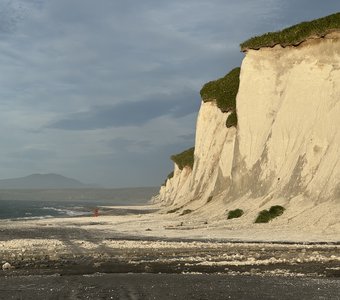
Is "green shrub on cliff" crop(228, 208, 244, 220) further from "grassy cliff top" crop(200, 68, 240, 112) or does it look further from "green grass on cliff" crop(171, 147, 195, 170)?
"green grass on cliff" crop(171, 147, 195, 170)

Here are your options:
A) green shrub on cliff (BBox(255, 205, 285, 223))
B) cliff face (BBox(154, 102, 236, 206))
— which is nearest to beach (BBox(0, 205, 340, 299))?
green shrub on cliff (BBox(255, 205, 285, 223))

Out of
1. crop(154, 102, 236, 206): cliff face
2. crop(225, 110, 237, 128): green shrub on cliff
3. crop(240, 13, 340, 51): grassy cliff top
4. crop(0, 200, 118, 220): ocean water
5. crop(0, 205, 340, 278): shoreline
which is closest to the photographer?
crop(0, 205, 340, 278): shoreline

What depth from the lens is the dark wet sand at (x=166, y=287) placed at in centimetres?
941

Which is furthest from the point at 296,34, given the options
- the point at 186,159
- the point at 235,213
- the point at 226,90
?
the point at 186,159

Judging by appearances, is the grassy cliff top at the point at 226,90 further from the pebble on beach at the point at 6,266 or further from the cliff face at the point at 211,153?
the pebble on beach at the point at 6,266

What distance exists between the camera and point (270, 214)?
93.5 ft

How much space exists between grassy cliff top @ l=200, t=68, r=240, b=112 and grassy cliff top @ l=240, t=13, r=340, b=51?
11393mm

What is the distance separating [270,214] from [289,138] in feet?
25.8

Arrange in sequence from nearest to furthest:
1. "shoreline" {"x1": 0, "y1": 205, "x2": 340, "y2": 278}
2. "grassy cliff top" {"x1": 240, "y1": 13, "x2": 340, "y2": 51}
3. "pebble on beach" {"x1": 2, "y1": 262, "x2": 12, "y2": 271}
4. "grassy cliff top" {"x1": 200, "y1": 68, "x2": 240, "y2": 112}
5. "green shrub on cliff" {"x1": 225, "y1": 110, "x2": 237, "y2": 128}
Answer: "shoreline" {"x1": 0, "y1": 205, "x2": 340, "y2": 278} → "pebble on beach" {"x1": 2, "y1": 262, "x2": 12, "y2": 271} → "grassy cliff top" {"x1": 240, "y1": 13, "x2": 340, "y2": 51} → "green shrub on cliff" {"x1": 225, "y1": 110, "x2": 237, "y2": 128} → "grassy cliff top" {"x1": 200, "y1": 68, "x2": 240, "y2": 112}

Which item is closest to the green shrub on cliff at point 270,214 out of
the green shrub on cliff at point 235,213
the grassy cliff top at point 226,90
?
the green shrub on cliff at point 235,213

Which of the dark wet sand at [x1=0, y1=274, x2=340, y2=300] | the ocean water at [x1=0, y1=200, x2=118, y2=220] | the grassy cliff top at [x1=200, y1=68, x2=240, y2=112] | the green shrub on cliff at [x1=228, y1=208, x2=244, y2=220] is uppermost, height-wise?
the grassy cliff top at [x1=200, y1=68, x2=240, y2=112]

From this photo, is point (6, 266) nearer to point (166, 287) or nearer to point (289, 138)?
point (166, 287)

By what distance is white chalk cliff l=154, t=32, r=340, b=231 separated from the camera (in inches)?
1114

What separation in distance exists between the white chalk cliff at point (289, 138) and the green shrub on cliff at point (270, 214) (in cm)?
38
